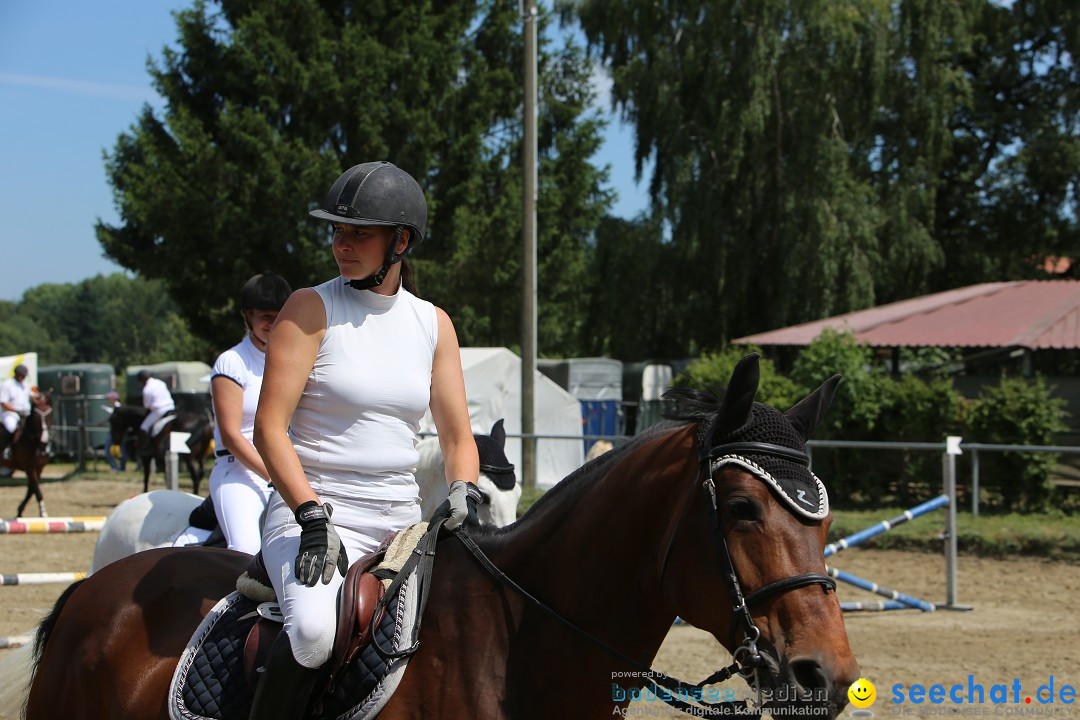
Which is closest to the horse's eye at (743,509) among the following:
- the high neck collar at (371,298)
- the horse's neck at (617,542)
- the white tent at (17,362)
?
the horse's neck at (617,542)

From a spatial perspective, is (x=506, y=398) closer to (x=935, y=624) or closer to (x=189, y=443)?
(x=189, y=443)

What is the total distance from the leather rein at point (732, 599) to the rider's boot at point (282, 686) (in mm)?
564

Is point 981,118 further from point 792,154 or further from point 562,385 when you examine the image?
point 562,385

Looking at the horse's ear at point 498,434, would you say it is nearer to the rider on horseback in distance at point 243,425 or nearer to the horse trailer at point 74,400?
the rider on horseback in distance at point 243,425

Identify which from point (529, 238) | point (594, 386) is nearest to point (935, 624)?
point (529, 238)

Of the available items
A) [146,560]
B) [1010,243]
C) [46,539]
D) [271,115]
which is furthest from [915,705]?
[1010,243]

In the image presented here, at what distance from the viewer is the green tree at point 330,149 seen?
24.4 metres

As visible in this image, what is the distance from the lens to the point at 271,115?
25.3 metres

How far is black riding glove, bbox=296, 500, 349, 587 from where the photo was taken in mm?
2439

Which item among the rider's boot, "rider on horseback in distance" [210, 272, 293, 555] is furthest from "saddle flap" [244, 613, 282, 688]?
"rider on horseback in distance" [210, 272, 293, 555]

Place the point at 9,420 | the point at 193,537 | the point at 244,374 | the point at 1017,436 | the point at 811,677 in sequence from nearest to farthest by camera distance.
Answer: the point at 811,677, the point at 244,374, the point at 193,537, the point at 1017,436, the point at 9,420

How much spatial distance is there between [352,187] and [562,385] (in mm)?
20666

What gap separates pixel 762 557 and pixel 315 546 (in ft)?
3.58

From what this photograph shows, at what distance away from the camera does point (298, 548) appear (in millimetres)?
2574
